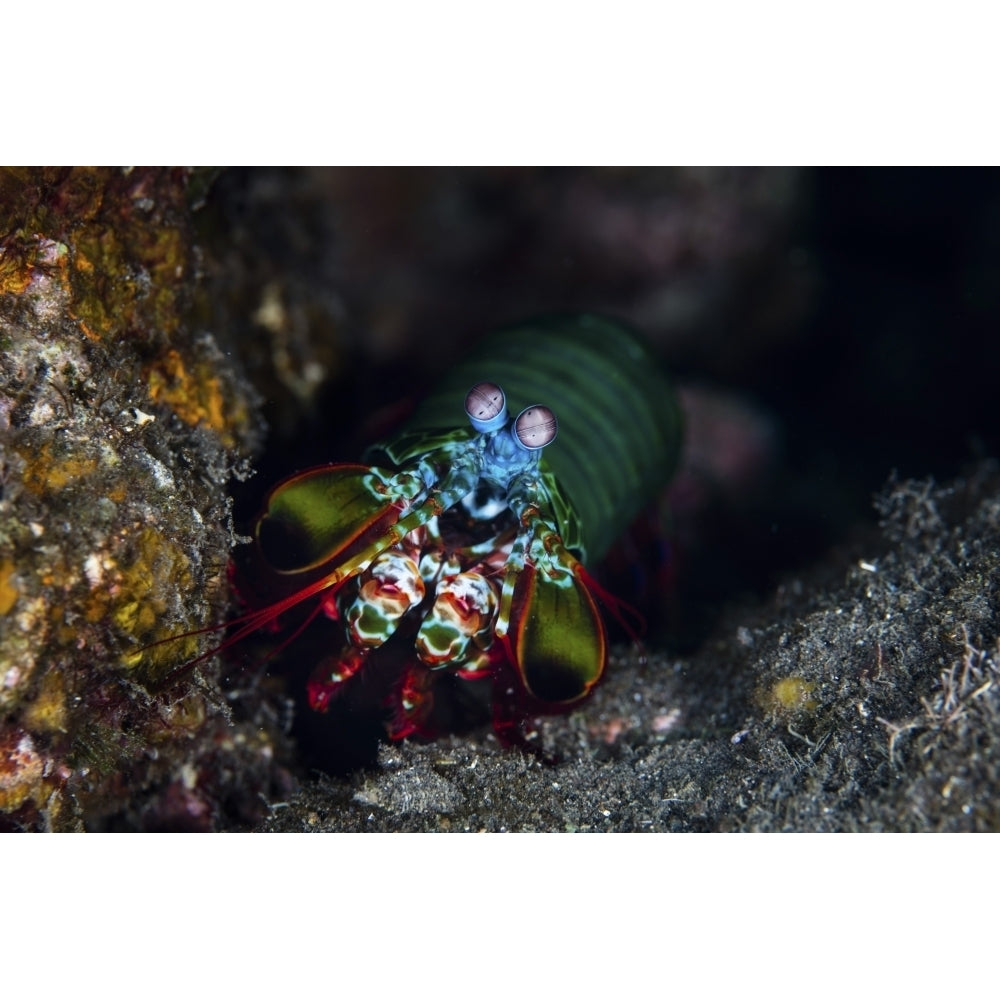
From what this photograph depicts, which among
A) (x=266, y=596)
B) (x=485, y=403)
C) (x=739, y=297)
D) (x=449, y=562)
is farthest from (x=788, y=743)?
(x=739, y=297)

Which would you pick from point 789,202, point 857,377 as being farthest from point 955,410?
point 789,202

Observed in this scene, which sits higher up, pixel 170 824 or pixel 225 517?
pixel 225 517

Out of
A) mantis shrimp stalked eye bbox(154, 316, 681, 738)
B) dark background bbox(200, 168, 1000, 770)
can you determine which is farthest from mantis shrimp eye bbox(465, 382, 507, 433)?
dark background bbox(200, 168, 1000, 770)

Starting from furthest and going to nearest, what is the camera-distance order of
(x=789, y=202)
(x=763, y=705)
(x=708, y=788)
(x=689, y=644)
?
(x=789, y=202) < (x=689, y=644) < (x=763, y=705) < (x=708, y=788)

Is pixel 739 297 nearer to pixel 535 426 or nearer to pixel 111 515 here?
pixel 535 426

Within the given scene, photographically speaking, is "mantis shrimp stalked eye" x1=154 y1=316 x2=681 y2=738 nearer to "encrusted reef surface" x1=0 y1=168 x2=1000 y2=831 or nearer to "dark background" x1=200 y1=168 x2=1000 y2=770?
"encrusted reef surface" x1=0 y1=168 x2=1000 y2=831

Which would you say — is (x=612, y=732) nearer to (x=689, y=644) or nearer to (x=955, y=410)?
(x=689, y=644)
